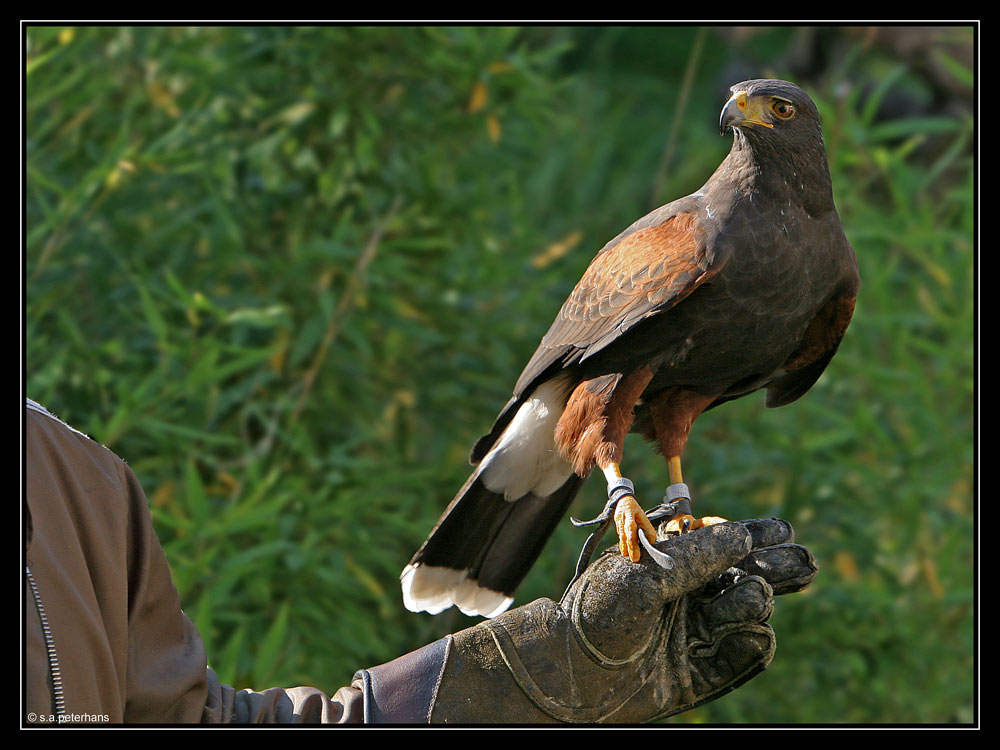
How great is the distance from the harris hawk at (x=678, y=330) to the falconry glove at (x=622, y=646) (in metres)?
0.10

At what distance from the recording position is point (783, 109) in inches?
82.2

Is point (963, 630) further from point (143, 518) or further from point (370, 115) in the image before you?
Result: point (143, 518)

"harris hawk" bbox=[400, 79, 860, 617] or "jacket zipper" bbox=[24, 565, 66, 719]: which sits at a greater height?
"harris hawk" bbox=[400, 79, 860, 617]

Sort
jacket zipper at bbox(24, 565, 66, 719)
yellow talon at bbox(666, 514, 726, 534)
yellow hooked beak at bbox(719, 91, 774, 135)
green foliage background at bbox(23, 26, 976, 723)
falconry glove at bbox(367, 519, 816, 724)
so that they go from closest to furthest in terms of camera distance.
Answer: jacket zipper at bbox(24, 565, 66, 719) < falconry glove at bbox(367, 519, 816, 724) < yellow hooked beak at bbox(719, 91, 774, 135) < yellow talon at bbox(666, 514, 726, 534) < green foliage background at bbox(23, 26, 976, 723)

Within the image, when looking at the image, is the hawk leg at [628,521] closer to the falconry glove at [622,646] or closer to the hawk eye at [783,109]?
the falconry glove at [622,646]

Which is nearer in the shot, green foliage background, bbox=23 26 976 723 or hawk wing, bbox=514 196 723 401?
hawk wing, bbox=514 196 723 401

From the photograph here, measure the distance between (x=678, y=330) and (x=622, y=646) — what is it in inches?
24.1

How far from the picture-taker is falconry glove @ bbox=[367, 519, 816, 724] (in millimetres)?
1936

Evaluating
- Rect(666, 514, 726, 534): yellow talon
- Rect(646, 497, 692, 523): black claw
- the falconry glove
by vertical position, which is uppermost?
Rect(646, 497, 692, 523): black claw

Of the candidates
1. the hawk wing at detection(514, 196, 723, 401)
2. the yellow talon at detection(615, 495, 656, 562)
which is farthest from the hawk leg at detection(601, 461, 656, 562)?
the hawk wing at detection(514, 196, 723, 401)

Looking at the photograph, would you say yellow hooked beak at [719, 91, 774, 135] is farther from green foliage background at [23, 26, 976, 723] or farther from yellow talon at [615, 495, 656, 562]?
green foliage background at [23, 26, 976, 723]

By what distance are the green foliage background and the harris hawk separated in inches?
38.2

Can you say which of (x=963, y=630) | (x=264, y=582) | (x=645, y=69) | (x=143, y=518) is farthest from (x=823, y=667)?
(x=645, y=69)

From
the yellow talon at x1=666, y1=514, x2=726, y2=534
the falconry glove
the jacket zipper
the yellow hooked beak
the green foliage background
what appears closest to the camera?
the jacket zipper
